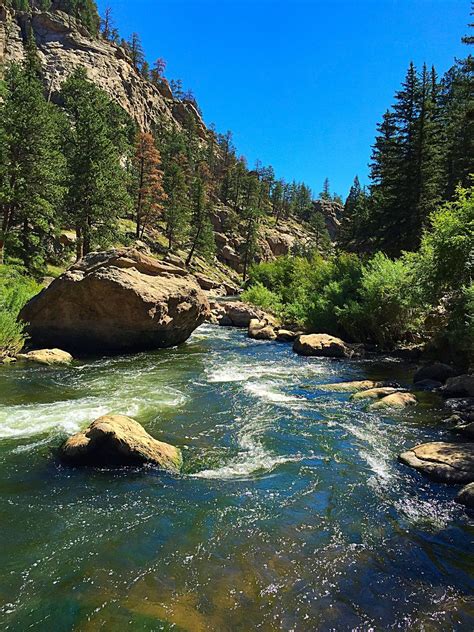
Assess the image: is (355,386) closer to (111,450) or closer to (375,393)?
(375,393)

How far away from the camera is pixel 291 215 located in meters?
134

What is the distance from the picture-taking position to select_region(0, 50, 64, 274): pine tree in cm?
2527

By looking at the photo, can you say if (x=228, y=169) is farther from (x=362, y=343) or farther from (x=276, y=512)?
(x=276, y=512)

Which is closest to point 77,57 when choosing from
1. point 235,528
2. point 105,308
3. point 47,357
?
point 105,308

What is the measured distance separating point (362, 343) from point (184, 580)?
19.2m

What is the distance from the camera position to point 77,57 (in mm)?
100188

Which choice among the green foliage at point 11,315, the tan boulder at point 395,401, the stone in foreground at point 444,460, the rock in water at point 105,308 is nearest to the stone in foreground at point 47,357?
the green foliage at point 11,315

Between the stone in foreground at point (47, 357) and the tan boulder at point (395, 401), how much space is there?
11160 mm

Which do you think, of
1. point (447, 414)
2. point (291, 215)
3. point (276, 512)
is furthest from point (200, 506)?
point (291, 215)

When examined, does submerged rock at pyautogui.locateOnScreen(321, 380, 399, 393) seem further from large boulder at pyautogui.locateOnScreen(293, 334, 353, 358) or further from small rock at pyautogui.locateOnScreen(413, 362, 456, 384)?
large boulder at pyautogui.locateOnScreen(293, 334, 353, 358)

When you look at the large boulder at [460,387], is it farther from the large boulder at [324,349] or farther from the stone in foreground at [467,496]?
the large boulder at [324,349]

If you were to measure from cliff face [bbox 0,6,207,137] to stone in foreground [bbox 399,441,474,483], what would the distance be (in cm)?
10130

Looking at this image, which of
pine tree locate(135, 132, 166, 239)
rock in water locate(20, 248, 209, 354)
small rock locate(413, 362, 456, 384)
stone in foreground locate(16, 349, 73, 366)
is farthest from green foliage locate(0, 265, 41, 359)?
pine tree locate(135, 132, 166, 239)

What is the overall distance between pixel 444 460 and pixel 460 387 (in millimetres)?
5457
